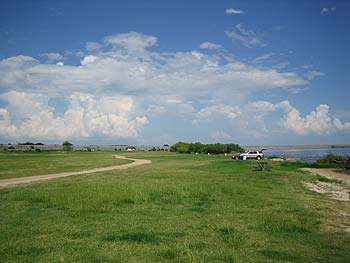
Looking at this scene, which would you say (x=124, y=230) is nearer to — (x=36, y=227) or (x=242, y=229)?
(x=36, y=227)

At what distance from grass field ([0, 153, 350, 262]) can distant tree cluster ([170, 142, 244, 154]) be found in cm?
9489

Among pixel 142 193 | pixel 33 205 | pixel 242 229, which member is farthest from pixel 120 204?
pixel 242 229

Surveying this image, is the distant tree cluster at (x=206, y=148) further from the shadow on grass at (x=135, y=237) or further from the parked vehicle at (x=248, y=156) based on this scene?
the shadow on grass at (x=135, y=237)

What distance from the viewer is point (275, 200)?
16797mm

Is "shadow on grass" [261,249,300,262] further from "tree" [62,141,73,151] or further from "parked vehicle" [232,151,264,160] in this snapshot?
"tree" [62,141,73,151]

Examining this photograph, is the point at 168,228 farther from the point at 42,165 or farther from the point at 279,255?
the point at 42,165

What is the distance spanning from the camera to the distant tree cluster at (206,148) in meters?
113

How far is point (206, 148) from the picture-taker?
373 feet

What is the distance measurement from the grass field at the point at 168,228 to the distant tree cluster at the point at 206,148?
9489cm

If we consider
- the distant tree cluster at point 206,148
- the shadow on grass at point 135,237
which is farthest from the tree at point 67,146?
the shadow on grass at point 135,237

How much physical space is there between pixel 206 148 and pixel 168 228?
339ft

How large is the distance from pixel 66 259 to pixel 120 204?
23.9 ft

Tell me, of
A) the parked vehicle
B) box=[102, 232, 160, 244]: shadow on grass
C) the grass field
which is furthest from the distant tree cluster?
box=[102, 232, 160, 244]: shadow on grass

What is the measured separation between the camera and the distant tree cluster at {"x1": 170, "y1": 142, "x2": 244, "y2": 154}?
112556 millimetres
